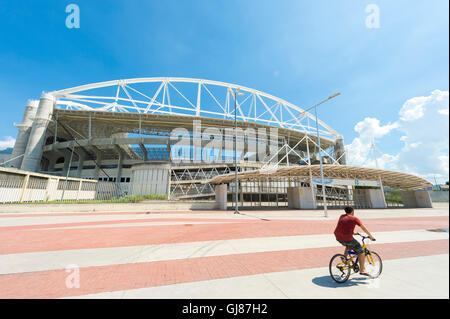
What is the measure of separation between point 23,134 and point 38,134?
5938 mm

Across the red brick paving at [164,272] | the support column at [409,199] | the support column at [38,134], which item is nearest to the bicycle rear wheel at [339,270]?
the red brick paving at [164,272]

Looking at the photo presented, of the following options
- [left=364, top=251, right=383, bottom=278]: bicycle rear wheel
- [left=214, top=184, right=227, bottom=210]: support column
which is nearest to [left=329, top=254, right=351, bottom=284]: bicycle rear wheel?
[left=364, top=251, right=383, bottom=278]: bicycle rear wheel

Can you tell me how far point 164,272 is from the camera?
430 centimetres

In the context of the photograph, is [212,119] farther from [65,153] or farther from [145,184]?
A: [65,153]

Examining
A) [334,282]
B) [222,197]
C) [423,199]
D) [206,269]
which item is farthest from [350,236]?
[423,199]

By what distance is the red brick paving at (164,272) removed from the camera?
353 cm

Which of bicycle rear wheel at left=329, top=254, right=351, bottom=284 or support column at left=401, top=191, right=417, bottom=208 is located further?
support column at left=401, top=191, right=417, bottom=208

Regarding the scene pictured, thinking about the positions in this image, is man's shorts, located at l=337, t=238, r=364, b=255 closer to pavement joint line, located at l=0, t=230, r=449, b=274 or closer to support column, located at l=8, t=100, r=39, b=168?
pavement joint line, located at l=0, t=230, r=449, b=274

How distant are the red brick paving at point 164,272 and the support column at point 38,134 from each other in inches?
2010

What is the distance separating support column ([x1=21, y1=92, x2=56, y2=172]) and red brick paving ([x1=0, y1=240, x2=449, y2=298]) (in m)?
51.1

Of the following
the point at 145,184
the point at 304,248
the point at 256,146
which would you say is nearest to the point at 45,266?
the point at 304,248

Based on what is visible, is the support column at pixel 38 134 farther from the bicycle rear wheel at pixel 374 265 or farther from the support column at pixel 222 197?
the bicycle rear wheel at pixel 374 265

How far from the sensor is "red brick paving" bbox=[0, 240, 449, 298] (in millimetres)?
3531
